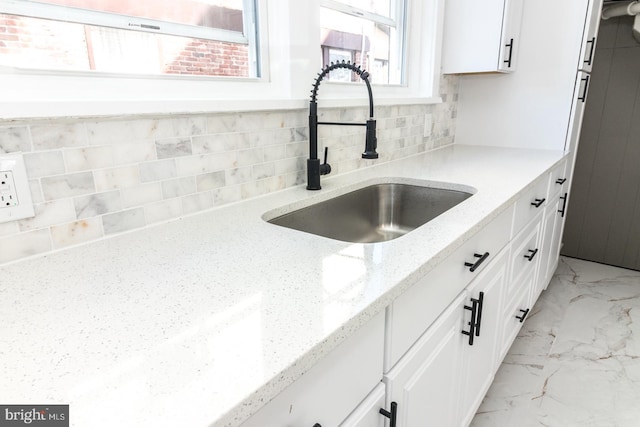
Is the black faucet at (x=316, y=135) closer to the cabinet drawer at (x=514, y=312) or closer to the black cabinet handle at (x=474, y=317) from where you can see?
the black cabinet handle at (x=474, y=317)

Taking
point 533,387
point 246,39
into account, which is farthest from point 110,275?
point 533,387

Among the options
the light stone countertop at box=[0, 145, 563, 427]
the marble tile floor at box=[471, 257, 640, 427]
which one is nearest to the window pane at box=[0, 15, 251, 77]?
the light stone countertop at box=[0, 145, 563, 427]

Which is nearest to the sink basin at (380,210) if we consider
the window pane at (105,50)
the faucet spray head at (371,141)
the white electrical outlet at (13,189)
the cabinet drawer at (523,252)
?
the faucet spray head at (371,141)

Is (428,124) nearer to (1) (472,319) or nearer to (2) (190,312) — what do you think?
(1) (472,319)

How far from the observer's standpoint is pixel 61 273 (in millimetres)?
726

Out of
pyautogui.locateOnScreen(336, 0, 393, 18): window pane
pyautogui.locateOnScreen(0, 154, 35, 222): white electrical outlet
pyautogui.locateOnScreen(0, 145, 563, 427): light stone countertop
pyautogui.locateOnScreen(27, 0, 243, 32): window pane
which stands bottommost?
pyautogui.locateOnScreen(0, 145, 563, 427): light stone countertop

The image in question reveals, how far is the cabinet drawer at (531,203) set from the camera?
146 cm

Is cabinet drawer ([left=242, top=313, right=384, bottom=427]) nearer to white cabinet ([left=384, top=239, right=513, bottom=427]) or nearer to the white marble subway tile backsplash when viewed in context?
white cabinet ([left=384, top=239, right=513, bottom=427])

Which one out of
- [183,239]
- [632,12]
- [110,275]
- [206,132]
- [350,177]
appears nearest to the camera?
[110,275]

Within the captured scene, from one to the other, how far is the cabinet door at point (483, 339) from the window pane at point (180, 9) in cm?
106

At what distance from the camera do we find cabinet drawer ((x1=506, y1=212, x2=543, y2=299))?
5.00 ft

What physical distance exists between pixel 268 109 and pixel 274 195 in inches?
10.5

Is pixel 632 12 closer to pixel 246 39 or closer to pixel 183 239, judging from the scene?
pixel 246 39

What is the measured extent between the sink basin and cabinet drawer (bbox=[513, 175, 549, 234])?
0.23m
